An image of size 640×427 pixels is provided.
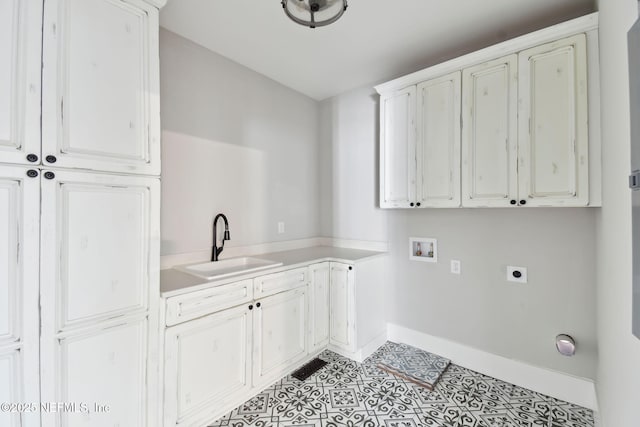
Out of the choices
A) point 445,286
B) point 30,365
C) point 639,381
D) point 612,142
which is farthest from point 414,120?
point 30,365

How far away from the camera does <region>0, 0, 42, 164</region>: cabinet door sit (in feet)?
3.52

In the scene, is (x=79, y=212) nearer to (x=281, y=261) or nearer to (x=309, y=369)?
(x=281, y=261)

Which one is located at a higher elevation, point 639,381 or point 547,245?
point 547,245

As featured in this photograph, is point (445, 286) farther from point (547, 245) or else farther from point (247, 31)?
point (247, 31)

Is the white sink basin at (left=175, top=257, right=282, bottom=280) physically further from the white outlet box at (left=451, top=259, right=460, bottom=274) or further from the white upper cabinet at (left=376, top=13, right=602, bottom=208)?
the white outlet box at (left=451, top=259, right=460, bottom=274)

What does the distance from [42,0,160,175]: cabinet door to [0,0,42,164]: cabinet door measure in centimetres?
3

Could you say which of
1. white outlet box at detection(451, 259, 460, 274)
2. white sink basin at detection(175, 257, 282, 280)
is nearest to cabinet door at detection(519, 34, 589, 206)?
white outlet box at detection(451, 259, 460, 274)

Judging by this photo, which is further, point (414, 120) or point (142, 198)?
point (414, 120)

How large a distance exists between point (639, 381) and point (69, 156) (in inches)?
88.2

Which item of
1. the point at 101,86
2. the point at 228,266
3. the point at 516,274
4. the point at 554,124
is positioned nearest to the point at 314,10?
the point at 101,86

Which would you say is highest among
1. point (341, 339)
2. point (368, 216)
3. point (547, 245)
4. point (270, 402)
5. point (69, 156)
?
point (69, 156)

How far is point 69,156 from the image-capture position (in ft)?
3.99

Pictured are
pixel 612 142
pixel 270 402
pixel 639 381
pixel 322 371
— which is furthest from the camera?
pixel 322 371

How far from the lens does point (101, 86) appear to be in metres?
1.29
